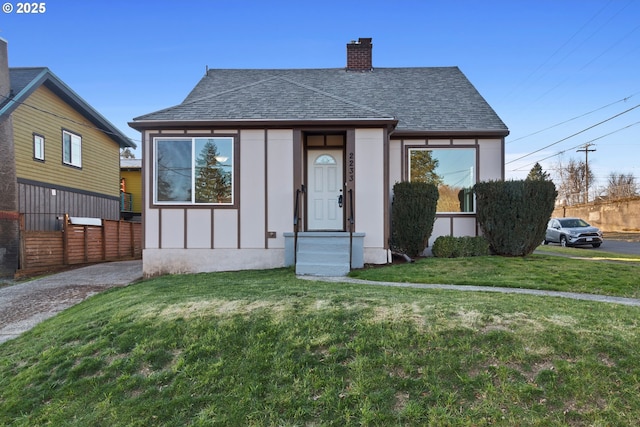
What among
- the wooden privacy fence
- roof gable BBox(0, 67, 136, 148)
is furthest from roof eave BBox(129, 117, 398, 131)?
roof gable BBox(0, 67, 136, 148)

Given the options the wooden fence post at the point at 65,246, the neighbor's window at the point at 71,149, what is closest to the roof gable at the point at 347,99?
the wooden fence post at the point at 65,246

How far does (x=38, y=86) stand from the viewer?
12242 mm

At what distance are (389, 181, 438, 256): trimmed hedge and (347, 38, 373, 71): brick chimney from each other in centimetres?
619

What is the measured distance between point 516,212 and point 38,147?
48.2ft

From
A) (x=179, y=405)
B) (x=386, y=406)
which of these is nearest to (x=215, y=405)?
(x=179, y=405)

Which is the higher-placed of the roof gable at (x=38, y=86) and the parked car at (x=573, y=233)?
the roof gable at (x=38, y=86)

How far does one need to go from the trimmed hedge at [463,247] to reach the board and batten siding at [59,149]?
1263cm

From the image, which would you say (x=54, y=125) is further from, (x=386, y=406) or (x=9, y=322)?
(x=386, y=406)

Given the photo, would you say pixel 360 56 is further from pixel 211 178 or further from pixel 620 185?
pixel 620 185

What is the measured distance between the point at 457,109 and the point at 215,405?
10086 mm

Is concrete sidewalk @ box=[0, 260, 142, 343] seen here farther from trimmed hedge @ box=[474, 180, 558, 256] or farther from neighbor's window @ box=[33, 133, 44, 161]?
trimmed hedge @ box=[474, 180, 558, 256]

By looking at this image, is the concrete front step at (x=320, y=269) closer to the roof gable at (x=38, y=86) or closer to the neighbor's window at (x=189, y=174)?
the neighbor's window at (x=189, y=174)

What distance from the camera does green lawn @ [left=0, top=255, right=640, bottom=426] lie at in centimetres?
272

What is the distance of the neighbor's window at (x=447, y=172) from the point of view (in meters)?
9.73
